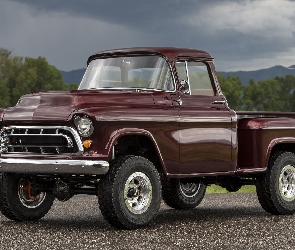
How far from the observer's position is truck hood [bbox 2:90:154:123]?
9.30 metres

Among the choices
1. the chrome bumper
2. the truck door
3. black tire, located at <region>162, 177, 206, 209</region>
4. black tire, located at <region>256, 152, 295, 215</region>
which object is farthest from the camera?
black tire, located at <region>162, 177, 206, 209</region>

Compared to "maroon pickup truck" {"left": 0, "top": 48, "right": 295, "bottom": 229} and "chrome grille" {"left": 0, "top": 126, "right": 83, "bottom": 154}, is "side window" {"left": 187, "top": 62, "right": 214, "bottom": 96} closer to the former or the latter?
"maroon pickup truck" {"left": 0, "top": 48, "right": 295, "bottom": 229}

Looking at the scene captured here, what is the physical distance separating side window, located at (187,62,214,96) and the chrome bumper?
216cm

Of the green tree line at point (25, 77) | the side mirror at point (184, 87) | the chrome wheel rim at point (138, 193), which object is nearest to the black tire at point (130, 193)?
the chrome wheel rim at point (138, 193)

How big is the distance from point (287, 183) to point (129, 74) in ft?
10.8

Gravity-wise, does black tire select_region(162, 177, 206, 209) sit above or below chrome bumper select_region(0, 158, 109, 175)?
below

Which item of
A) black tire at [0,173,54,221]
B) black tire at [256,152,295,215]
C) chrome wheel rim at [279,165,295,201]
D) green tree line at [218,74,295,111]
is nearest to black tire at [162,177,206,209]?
black tire at [256,152,295,215]

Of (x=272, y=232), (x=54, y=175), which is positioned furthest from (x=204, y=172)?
(x=54, y=175)

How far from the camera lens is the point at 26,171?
380 inches

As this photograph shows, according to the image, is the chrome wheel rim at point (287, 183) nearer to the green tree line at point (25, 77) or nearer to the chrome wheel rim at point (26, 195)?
the chrome wheel rim at point (26, 195)

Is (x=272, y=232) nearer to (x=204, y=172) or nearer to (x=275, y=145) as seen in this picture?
(x=204, y=172)

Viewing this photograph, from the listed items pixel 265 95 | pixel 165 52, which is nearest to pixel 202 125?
pixel 165 52

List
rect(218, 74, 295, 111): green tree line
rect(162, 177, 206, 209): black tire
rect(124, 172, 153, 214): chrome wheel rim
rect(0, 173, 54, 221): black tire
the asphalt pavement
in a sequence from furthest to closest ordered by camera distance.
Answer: rect(218, 74, 295, 111): green tree line < rect(162, 177, 206, 209): black tire < rect(0, 173, 54, 221): black tire < rect(124, 172, 153, 214): chrome wheel rim < the asphalt pavement

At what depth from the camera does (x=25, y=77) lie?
112375 mm
